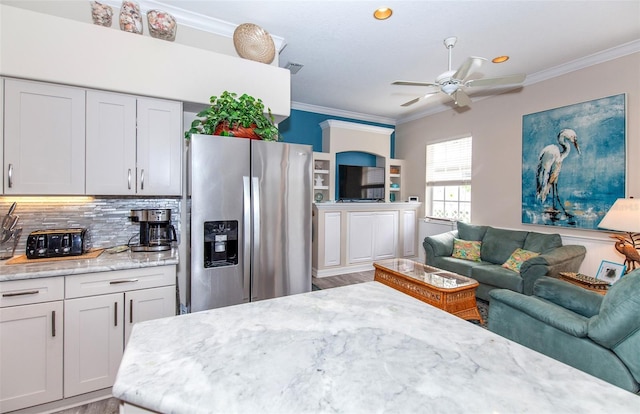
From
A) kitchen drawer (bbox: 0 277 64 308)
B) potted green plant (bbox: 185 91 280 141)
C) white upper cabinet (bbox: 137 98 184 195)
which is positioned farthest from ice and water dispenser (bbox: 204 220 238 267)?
kitchen drawer (bbox: 0 277 64 308)

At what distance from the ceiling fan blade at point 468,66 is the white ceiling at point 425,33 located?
1.55ft

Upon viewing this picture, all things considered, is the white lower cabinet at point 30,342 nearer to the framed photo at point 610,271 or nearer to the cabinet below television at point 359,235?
the cabinet below television at point 359,235

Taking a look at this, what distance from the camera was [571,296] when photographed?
78.4 inches

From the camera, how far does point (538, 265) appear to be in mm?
3051

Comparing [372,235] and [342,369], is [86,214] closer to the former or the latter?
[342,369]

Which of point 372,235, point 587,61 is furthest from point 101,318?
point 587,61

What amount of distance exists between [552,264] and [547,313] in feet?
5.06

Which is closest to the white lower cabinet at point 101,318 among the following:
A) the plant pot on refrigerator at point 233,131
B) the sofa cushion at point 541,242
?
the plant pot on refrigerator at point 233,131

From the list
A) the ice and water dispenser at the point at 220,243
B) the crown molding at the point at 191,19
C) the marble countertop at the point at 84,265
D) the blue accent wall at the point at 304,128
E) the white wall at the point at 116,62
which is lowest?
the marble countertop at the point at 84,265

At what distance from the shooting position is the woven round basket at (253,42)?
253cm

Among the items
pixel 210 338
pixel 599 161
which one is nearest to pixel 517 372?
pixel 210 338

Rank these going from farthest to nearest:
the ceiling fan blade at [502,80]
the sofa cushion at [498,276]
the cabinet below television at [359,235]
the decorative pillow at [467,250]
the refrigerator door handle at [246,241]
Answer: the cabinet below television at [359,235] → the decorative pillow at [467,250] → the sofa cushion at [498,276] → the ceiling fan blade at [502,80] → the refrigerator door handle at [246,241]

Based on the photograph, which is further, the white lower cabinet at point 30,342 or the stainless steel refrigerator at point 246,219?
the stainless steel refrigerator at point 246,219

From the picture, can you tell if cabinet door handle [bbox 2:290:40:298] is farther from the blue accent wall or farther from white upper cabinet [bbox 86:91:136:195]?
the blue accent wall
